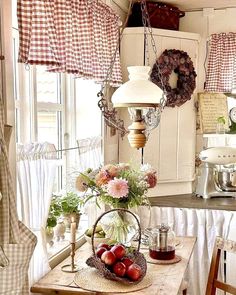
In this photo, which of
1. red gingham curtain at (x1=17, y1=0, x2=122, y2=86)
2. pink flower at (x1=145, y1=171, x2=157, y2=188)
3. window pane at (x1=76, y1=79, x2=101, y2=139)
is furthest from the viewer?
window pane at (x1=76, y1=79, x2=101, y2=139)

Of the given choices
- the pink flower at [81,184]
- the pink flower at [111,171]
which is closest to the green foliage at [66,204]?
the pink flower at [81,184]

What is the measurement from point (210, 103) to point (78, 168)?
1.53 meters

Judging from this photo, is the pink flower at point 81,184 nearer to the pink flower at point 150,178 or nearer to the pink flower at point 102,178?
the pink flower at point 102,178

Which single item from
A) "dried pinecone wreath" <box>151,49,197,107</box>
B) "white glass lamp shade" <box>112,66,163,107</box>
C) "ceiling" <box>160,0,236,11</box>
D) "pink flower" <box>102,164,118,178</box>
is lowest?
"pink flower" <box>102,164,118,178</box>

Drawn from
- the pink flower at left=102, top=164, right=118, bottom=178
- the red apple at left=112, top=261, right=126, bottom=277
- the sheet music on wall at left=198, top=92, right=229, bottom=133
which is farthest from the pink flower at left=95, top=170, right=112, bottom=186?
the sheet music on wall at left=198, top=92, right=229, bottom=133

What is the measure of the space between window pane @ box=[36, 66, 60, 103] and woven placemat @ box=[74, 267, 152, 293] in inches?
39.6

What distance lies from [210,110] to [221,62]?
42 cm

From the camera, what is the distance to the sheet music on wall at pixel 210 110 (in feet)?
11.8

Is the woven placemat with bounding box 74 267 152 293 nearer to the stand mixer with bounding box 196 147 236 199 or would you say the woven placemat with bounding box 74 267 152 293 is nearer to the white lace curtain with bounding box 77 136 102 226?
the white lace curtain with bounding box 77 136 102 226

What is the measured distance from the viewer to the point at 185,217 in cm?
314

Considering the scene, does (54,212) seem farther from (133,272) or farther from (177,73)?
(177,73)

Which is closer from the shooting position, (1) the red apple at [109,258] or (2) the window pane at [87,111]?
(1) the red apple at [109,258]

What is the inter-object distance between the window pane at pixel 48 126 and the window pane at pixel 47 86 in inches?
3.4

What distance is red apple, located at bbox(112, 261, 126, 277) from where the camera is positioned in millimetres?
1840
